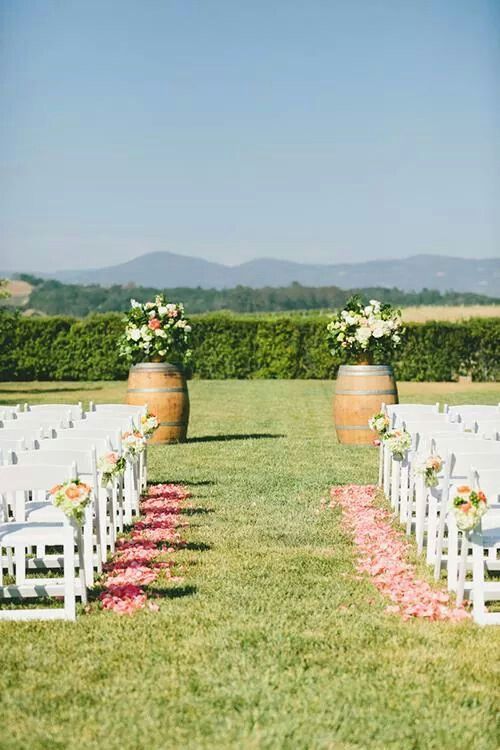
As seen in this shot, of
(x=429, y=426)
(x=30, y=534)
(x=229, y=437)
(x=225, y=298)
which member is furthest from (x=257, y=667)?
(x=225, y=298)

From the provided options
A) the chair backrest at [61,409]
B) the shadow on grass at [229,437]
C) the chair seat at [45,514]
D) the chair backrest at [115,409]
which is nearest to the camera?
the chair seat at [45,514]

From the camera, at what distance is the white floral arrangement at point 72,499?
633cm

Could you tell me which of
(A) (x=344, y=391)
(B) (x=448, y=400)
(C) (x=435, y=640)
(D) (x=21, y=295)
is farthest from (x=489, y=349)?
(D) (x=21, y=295)

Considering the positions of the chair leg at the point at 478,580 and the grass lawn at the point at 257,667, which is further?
the chair leg at the point at 478,580

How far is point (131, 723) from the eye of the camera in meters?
4.84

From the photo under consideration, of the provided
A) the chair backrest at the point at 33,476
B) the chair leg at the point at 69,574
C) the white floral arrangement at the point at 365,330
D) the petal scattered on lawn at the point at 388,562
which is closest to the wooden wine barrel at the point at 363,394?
the white floral arrangement at the point at 365,330

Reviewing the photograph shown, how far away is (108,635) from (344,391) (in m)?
10.3

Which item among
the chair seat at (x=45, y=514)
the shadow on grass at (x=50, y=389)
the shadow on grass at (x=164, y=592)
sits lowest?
the shadow on grass at (x=50, y=389)

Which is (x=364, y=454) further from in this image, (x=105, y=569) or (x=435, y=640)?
(x=435, y=640)

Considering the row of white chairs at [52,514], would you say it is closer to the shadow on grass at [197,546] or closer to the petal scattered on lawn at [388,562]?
the shadow on grass at [197,546]

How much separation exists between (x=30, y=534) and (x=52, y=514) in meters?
0.91

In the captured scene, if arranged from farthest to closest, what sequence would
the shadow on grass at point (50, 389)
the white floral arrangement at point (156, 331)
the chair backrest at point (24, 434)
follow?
the shadow on grass at point (50, 389), the white floral arrangement at point (156, 331), the chair backrest at point (24, 434)

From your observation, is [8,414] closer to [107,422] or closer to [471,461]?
[107,422]

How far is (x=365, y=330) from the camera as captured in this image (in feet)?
52.9
